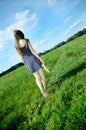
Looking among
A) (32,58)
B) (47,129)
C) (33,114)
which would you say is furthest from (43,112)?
(32,58)

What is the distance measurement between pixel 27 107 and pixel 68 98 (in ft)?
6.72

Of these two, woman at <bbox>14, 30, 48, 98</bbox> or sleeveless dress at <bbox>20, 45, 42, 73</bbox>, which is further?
sleeveless dress at <bbox>20, 45, 42, 73</bbox>

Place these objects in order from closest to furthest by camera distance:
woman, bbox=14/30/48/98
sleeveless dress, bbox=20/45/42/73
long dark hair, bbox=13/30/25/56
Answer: long dark hair, bbox=13/30/25/56
woman, bbox=14/30/48/98
sleeveless dress, bbox=20/45/42/73

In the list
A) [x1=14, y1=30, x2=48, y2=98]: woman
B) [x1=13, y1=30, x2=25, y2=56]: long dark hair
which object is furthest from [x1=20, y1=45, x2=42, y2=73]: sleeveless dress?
[x1=13, y1=30, x2=25, y2=56]: long dark hair

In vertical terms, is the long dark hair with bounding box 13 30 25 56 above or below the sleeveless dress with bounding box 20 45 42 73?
above

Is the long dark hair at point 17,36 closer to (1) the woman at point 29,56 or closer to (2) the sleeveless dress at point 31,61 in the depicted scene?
(1) the woman at point 29,56

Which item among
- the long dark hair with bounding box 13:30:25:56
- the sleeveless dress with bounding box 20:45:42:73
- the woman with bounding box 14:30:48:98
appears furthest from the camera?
the sleeveless dress with bounding box 20:45:42:73

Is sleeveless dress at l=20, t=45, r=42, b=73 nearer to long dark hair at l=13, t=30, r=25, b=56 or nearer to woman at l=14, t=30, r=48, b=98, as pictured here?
woman at l=14, t=30, r=48, b=98

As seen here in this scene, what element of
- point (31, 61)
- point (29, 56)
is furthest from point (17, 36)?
point (31, 61)

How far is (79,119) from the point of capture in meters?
6.10

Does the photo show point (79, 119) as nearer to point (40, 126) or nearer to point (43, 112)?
point (40, 126)

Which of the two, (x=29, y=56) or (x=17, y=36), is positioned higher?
(x=17, y=36)

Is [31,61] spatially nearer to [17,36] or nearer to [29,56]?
[29,56]

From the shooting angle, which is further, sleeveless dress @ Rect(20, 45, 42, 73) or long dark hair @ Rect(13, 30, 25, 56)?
sleeveless dress @ Rect(20, 45, 42, 73)
